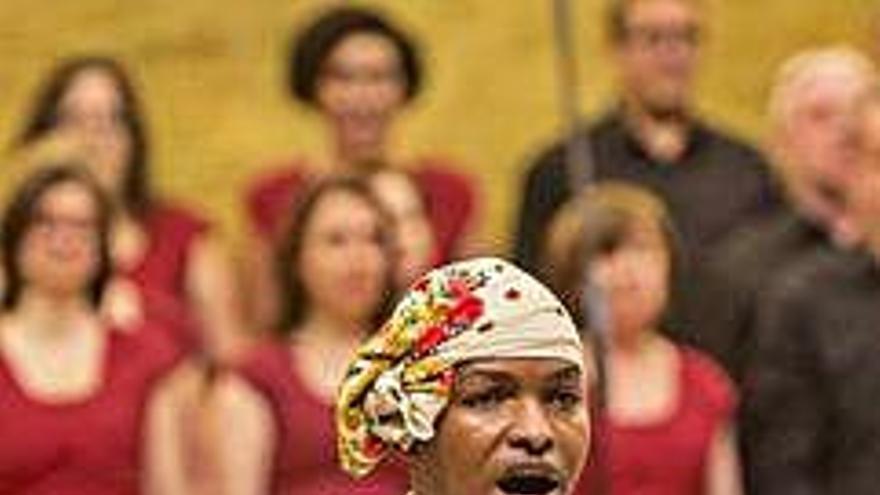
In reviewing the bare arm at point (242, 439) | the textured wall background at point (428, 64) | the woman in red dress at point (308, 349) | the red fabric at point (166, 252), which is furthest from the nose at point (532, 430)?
the textured wall background at point (428, 64)

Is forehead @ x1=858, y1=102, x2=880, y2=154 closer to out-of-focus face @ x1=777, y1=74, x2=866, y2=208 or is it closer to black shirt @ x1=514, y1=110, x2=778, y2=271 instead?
out-of-focus face @ x1=777, y1=74, x2=866, y2=208

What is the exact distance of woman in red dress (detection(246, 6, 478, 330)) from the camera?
8.49 metres

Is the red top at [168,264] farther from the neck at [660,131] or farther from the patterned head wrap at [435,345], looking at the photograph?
the patterned head wrap at [435,345]

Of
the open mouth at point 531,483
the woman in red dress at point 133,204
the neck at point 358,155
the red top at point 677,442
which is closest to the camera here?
the open mouth at point 531,483

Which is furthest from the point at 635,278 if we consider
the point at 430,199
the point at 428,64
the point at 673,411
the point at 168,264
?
the point at 428,64

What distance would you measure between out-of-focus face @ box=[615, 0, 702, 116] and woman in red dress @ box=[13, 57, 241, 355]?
1.00 meters

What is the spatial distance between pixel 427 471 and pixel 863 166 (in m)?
3.26

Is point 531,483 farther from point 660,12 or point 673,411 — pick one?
point 660,12

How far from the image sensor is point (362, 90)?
8523 millimetres

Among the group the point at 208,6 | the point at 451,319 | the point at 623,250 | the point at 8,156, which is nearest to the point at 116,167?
the point at 8,156

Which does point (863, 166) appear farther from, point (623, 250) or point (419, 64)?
point (419, 64)

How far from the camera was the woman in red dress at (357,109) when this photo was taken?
8.49 m

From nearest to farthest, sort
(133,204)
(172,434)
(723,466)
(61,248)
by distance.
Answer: (61,248), (172,434), (723,466), (133,204)

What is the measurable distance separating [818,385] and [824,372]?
31mm
